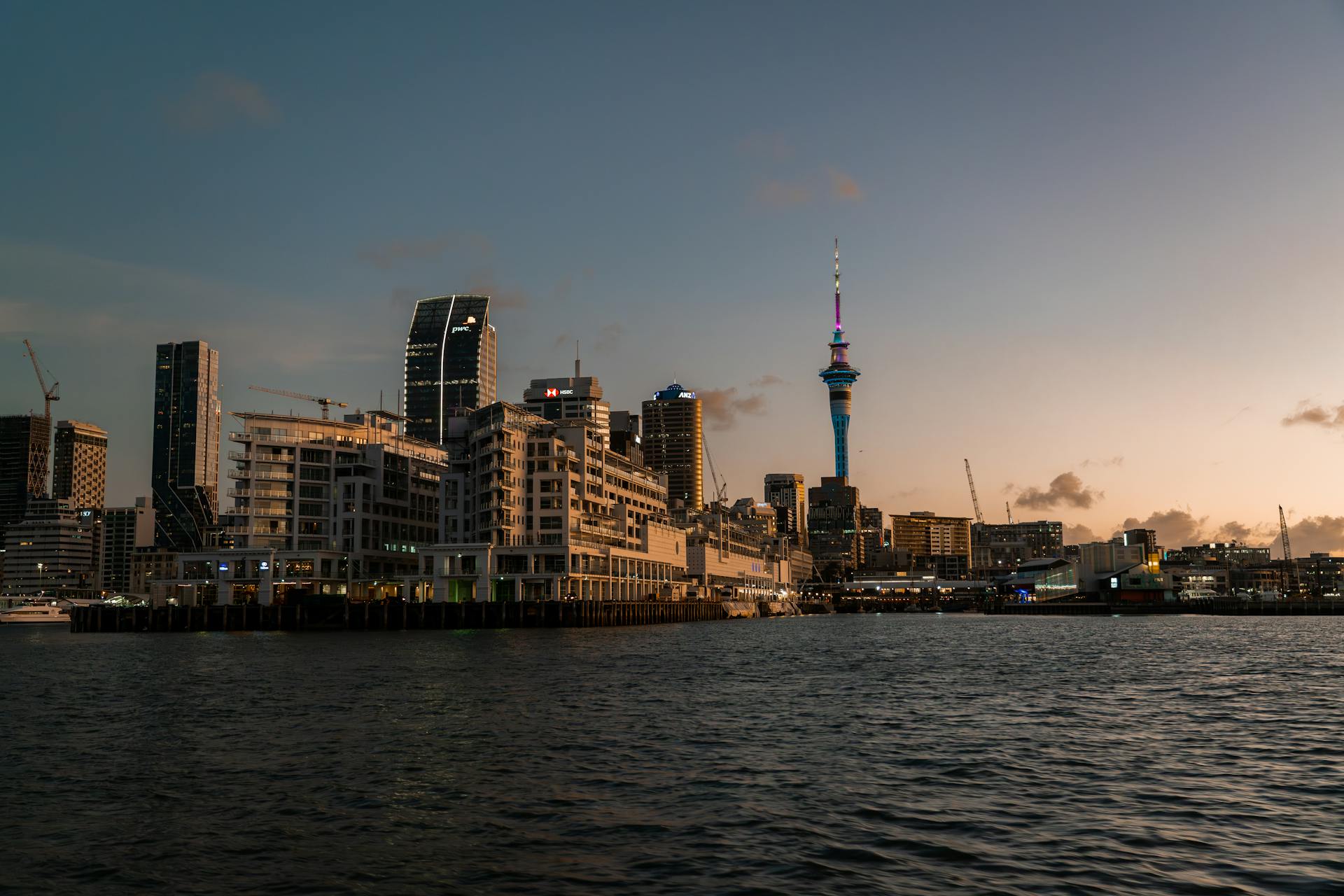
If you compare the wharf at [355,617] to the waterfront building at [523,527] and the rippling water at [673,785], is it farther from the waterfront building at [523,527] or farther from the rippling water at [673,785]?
the rippling water at [673,785]

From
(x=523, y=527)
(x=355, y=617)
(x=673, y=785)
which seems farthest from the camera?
(x=523, y=527)

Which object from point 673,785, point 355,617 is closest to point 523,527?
point 355,617

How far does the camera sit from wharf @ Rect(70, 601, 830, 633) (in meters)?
163

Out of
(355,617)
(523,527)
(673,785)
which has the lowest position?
(673,785)

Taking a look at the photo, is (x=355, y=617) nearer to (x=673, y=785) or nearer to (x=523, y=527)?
(x=523, y=527)

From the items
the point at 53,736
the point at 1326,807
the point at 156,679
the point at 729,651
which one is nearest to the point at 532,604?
the point at 729,651

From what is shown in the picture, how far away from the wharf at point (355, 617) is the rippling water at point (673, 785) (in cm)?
8965

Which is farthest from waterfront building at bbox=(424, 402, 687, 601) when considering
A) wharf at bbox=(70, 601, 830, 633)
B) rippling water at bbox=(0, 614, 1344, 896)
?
rippling water at bbox=(0, 614, 1344, 896)

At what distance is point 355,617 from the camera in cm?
16725

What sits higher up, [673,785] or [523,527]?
[523,527]

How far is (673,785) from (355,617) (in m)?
144

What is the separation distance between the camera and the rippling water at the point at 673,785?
2323 centimetres

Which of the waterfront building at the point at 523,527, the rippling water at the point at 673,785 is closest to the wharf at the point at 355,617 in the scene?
the waterfront building at the point at 523,527

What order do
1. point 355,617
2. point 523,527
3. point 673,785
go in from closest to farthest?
point 673,785 < point 355,617 < point 523,527
